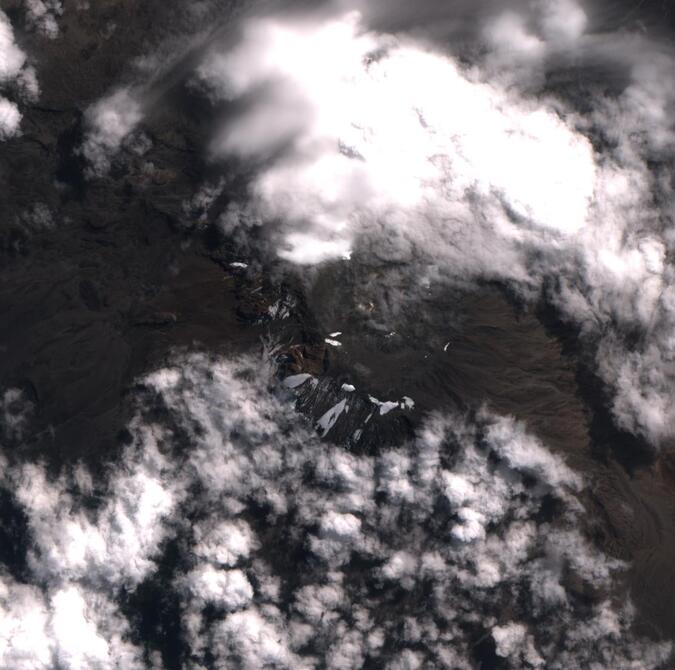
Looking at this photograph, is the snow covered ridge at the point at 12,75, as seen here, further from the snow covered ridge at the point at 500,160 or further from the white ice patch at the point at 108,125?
the snow covered ridge at the point at 500,160

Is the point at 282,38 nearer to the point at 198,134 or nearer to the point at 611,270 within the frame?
the point at 198,134

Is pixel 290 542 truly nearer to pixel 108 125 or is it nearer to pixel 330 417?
pixel 330 417

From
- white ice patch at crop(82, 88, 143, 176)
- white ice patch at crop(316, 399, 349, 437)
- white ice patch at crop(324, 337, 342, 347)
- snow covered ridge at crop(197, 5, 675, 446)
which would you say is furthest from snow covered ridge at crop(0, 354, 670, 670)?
white ice patch at crop(82, 88, 143, 176)

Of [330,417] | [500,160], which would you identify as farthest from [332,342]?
[500,160]

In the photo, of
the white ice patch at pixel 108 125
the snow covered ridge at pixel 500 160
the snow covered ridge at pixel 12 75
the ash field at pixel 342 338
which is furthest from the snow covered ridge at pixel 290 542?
the snow covered ridge at pixel 12 75

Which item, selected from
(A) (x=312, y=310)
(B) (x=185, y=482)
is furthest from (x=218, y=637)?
(A) (x=312, y=310)

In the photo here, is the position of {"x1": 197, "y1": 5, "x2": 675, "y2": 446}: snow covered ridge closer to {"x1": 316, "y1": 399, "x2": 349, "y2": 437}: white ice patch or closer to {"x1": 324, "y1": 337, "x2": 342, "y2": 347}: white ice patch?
{"x1": 324, "y1": 337, "x2": 342, "y2": 347}: white ice patch
